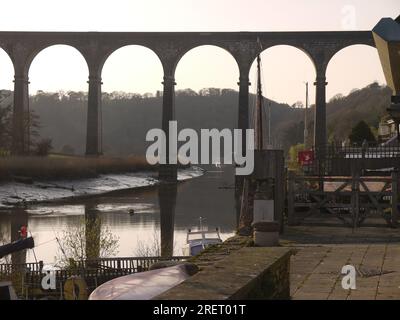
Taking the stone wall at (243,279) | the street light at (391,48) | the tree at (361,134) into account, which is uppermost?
the tree at (361,134)

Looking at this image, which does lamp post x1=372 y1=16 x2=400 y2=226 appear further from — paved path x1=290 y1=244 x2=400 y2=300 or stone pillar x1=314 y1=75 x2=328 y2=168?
stone pillar x1=314 y1=75 x2=328 y2=168

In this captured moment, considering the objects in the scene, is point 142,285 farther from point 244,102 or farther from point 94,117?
point 94,117

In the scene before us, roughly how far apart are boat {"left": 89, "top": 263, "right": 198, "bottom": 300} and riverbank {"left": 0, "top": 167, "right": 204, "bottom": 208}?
3804 centimetres

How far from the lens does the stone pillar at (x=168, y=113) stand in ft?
192

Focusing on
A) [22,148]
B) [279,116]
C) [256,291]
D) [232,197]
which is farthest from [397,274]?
[279,116]

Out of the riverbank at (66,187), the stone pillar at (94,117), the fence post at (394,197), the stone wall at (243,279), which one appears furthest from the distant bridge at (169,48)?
the stone wall at (243,279)

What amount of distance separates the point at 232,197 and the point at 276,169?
38638 mm

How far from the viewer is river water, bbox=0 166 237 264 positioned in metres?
28.1

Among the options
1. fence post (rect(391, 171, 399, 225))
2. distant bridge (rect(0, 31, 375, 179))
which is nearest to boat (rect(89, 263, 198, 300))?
fence post (rect(391, 171, 399, 225))

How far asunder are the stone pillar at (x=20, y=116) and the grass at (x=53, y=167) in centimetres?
361

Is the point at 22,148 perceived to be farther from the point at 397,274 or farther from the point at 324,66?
the point at 397,274

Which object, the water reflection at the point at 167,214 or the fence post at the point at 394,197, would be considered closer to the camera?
the fence post at the point at 394,197

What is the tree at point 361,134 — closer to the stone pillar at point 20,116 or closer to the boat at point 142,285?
the stone pillar at point 20,116

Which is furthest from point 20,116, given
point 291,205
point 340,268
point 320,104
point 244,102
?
point 340,268
